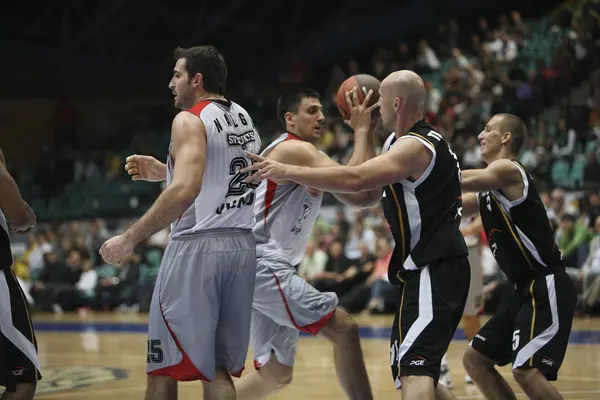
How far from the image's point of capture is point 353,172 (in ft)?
14.1

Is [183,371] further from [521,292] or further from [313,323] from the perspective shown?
[521,292]

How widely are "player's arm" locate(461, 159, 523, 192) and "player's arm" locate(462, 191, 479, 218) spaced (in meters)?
0.68

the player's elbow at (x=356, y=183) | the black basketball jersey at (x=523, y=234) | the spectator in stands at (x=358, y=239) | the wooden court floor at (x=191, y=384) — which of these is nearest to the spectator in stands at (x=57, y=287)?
the wooden court floor at (x=191, y=384)

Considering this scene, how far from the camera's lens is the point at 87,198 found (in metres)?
20.6

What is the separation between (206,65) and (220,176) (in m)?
0.56

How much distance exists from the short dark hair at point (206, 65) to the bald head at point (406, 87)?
0.82m

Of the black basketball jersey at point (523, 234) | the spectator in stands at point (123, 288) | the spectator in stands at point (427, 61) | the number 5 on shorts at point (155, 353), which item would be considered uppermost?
the spectator in stands at point (427, 61)

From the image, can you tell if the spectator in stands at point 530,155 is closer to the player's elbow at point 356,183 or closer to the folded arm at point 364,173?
the folded arm at point 364,173

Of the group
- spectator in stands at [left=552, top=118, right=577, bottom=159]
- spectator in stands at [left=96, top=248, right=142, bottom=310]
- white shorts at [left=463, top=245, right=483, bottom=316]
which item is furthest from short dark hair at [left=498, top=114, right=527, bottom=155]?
spectator in stands at [left=96, top=248, right=142, bottom=310]

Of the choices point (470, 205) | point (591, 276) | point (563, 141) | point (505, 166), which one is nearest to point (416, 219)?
point (505, 166)

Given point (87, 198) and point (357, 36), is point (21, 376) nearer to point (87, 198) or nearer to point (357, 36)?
point (87, 198)

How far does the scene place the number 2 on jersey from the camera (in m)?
4.48

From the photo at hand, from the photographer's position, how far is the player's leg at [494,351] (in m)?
5.14

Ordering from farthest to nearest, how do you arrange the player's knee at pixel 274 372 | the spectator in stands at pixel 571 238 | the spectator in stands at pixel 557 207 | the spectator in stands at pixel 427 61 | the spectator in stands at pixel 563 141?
the spectator in stands at pixel 427 61 < the spectator in stands at pixel 563 141 < the spectator in stands at pixel 557 207 < the spectator in stands at pixel 571 238 < the player's knee at pixel 274 372
